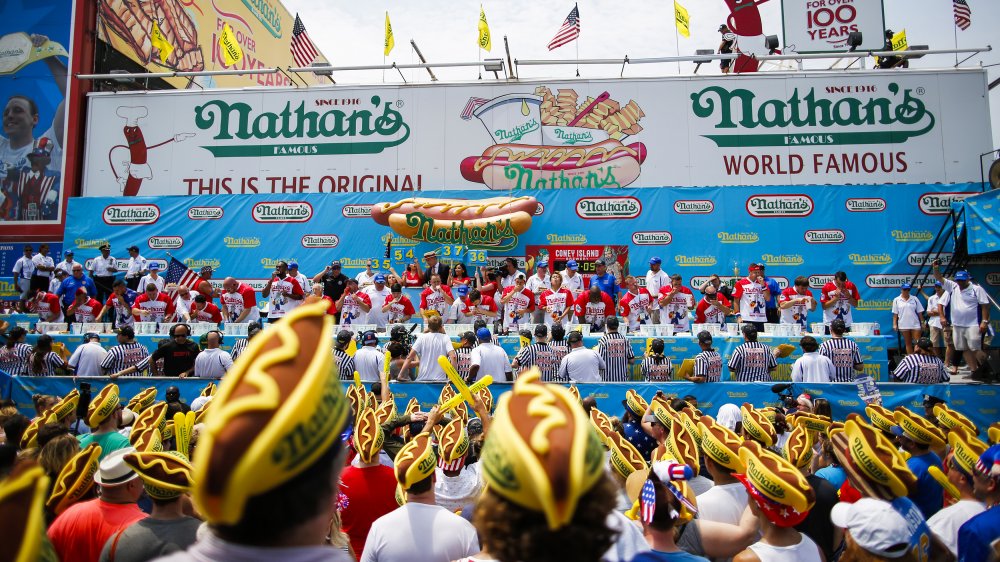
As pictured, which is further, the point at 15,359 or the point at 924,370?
the point at 15,359

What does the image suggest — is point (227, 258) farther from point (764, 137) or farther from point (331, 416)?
point (331, 416)

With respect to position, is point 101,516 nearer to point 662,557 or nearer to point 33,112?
point 662,557

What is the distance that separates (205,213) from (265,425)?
18703 millimetres

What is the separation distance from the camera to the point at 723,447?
372cm

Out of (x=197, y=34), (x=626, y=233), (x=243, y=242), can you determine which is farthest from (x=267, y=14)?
(x=626, y=233)

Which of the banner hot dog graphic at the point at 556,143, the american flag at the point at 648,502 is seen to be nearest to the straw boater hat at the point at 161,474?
the american flag at the point at 648,502

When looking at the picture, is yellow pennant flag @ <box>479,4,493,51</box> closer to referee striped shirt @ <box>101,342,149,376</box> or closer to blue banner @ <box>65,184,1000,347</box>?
blue banner @ <box>65,184,1000,347</box>

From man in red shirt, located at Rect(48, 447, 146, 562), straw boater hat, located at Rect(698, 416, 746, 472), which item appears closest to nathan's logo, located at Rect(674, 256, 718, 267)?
straw boater hat, located at Rect(698, 416, 746, 472)

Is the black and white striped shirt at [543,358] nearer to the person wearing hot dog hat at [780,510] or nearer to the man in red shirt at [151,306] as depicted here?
the person wearing hot dog hat at [780,510]

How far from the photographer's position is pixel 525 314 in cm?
1336

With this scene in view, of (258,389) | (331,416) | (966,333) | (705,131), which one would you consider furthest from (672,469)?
(705,131)

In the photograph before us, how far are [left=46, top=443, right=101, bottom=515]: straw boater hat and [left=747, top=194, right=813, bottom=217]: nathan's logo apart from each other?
51.7 feet

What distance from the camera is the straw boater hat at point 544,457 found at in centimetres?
157

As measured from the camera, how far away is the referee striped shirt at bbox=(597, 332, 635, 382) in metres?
10.3
